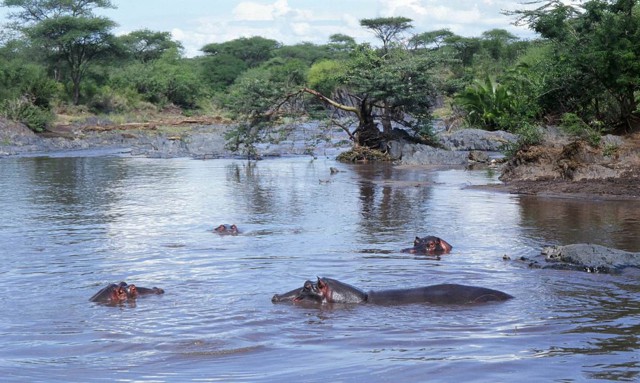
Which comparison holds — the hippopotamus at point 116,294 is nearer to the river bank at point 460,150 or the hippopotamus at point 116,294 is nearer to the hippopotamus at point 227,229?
the hippopotamus at point 227,229

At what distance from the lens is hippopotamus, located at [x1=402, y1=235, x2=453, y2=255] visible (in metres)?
10.7

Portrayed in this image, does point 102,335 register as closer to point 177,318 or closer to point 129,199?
point 177,318

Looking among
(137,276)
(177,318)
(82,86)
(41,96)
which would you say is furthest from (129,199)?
(82,86)

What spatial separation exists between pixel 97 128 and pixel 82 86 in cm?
1023

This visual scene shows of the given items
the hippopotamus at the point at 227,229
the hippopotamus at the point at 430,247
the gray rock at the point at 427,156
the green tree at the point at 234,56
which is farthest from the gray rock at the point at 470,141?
the green tree at the point at 234,56

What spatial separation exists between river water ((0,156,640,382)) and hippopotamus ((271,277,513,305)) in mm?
147

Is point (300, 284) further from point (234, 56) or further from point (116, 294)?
point (234, 56)

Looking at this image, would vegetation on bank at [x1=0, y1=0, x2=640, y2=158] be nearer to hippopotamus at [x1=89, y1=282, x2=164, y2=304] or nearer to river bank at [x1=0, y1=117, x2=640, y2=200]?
river bank at [x1=0, y1=117, x2=640, y2=200]

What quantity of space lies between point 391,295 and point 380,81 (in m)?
16.7

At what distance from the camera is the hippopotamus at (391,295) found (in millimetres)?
8055

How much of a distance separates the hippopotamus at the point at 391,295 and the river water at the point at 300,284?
147mm

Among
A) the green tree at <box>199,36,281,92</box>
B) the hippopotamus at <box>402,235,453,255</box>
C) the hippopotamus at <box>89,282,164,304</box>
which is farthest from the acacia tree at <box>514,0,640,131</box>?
the green tree at <box>199,36,281,92</box>

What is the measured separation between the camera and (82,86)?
51.0m

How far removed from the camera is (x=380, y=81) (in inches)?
957
